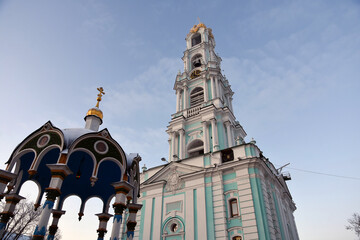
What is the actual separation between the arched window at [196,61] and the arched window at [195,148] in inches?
539

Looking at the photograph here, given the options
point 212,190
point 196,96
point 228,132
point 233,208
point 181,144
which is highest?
point 196,96

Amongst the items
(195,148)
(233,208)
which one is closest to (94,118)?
(233,208)

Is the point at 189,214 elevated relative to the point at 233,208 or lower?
lower

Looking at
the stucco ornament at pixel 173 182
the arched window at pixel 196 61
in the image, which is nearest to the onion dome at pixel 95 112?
the stucco ornament at pixel 173 182

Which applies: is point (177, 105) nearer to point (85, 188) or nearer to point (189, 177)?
point (189, 177)

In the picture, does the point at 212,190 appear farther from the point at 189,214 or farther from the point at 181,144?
the point at 181,144

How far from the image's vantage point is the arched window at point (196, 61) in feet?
120

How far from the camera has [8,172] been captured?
378 inches

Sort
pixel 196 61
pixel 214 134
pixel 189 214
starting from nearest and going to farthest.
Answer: pixel 189 214, pixel 214 134, pixel 196 61

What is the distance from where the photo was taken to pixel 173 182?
2212 cm

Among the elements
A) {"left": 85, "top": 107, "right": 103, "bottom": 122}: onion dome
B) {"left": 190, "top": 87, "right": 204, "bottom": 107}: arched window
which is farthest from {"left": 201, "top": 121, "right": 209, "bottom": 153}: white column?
{"left": 85, "top": 107, "right": 103, "bottom": 122}: onion dome

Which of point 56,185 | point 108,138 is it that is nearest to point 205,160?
point 108,138

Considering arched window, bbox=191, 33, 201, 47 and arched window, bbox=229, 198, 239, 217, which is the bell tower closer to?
arched window, bbox=191, 33, 201, 47

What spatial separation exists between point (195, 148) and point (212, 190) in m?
7.73
